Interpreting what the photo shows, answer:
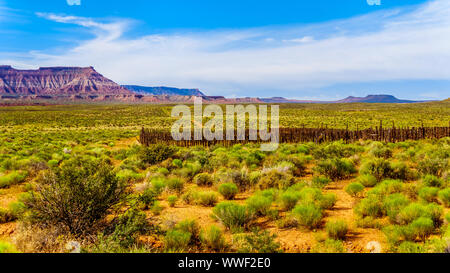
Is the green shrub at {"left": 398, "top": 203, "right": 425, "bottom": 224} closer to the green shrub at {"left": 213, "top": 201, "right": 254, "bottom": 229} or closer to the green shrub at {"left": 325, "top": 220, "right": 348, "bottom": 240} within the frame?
the green shrub at {"left": 325, "top": 220, "right": 348, "bottom": 240}

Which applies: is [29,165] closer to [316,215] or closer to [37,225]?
[37,225]

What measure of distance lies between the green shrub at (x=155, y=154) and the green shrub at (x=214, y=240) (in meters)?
9.23

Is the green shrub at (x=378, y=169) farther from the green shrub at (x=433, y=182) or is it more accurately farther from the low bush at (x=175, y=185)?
the low bush at (x=175, y=185)

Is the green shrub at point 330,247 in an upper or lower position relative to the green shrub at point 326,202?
lower

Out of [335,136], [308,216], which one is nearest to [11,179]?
[308,216]

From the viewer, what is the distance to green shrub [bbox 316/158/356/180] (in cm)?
1051

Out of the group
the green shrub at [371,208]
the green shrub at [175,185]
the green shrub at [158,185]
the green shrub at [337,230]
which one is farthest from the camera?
the green shrub at [175,185]

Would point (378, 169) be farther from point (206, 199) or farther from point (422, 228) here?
point (206, 199)

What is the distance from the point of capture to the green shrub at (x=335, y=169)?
34.5 ft

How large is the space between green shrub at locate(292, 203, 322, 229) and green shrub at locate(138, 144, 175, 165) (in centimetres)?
922

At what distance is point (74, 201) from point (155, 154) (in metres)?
8.71

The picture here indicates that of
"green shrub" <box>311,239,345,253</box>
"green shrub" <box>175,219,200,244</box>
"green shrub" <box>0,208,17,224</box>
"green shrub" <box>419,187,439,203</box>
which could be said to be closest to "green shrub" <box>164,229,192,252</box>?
"green shrub" <box>175,219,200,244</box>

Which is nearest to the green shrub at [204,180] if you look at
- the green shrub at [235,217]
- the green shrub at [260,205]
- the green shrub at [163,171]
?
the green shrub at [163,171]

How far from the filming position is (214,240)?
522 centimetres
